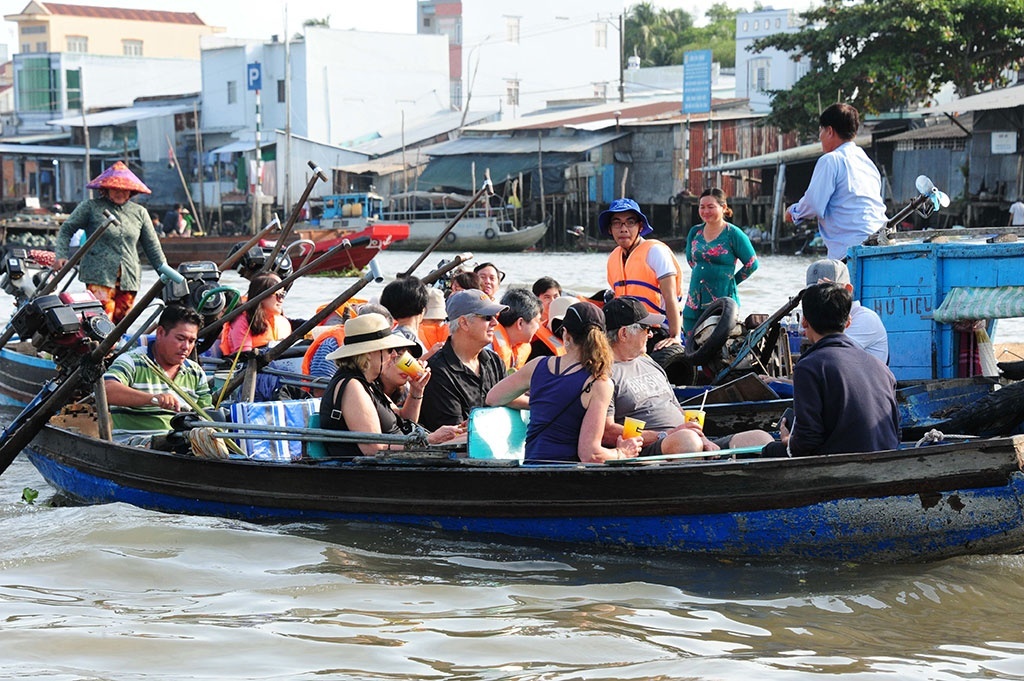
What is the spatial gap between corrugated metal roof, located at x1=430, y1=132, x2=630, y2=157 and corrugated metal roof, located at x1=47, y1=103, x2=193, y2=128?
13665 mm

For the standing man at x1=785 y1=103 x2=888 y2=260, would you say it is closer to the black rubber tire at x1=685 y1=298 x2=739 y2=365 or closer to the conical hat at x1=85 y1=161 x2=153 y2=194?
the black rubber tire at x1=685 y1=298 x2=739 y2=365

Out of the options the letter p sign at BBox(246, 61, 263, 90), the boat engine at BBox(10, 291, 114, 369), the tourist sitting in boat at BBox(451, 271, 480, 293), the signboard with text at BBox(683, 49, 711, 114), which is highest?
the letter p sign at BBox(246, 61, 263, 90)

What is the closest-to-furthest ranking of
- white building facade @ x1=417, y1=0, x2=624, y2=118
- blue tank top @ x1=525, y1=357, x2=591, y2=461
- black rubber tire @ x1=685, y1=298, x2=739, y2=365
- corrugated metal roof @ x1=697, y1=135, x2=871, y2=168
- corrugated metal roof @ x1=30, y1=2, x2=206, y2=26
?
blue tank top @ x1=525, y1=357, x2=591, y2=461 < black rubber tire @ x1=685, y1=298, x2=739, y2=365 < corrugated metal roof @ x1=697, y1=135, x2=871, y2=168 < white building facade @ x1=417, y1=0, x2=624, y2=118 < corrugated metal roof @ x1=30, y1=2, x2=206, y2=26

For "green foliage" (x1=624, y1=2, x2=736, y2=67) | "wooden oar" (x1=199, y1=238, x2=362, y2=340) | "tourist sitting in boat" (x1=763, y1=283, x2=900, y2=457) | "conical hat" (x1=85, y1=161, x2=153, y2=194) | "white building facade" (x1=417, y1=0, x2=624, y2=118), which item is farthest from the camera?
"green foliage" (x1=624, y1=2, x2=736, y2=67)

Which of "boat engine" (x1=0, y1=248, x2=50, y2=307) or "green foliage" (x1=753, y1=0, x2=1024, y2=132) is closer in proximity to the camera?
"boat engine" (x1=0, y1=248, x2=50, y2=307)

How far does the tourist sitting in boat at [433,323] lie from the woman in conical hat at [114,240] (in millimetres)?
2916

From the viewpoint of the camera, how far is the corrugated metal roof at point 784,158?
1211 inches

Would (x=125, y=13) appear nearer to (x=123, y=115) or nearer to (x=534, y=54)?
(x=123, y=115)

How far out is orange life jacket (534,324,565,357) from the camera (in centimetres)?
841

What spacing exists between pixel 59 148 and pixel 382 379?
45.4 metres

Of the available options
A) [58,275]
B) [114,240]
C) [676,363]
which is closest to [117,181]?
[114,240]

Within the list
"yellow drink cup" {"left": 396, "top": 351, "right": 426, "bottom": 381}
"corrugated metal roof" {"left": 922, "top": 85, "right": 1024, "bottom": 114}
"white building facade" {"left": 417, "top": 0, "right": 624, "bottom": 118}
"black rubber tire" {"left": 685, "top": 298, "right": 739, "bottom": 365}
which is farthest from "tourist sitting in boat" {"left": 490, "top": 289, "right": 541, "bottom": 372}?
"white building facade" {"left": 417, "top": 0, "right": 624, "bottom": 118}

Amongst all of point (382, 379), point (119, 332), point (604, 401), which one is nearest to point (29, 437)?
point (119, 332)

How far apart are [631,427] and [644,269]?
2706mm
